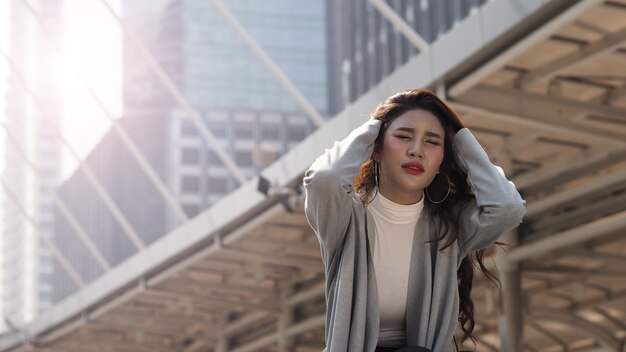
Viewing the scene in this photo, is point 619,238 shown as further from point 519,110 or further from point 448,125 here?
point 448,125

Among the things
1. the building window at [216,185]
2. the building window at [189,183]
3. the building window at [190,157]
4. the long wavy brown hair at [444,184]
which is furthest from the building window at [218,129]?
the long wavy brown hair at [444,184]

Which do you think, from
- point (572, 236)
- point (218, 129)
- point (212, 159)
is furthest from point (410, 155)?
point (218, 129)

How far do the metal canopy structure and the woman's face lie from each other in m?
6.92

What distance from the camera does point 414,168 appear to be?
3.56 m

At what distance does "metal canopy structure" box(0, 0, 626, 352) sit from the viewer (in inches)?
510

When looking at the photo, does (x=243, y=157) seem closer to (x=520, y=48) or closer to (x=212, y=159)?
(x=212, y=159)

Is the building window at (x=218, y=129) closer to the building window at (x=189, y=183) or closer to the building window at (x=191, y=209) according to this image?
the building window at (x=189, y=183)

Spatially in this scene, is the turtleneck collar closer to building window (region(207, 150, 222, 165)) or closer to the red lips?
the red lips

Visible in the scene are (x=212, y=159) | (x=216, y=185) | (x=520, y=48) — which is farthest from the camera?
(x=216, y=185)

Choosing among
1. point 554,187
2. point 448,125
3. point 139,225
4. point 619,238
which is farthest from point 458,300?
point 139,225

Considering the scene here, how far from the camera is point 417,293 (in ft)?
11.8

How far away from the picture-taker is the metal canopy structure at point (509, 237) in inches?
510

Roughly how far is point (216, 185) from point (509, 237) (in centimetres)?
9123

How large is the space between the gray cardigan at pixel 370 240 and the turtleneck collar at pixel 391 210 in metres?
0.05
